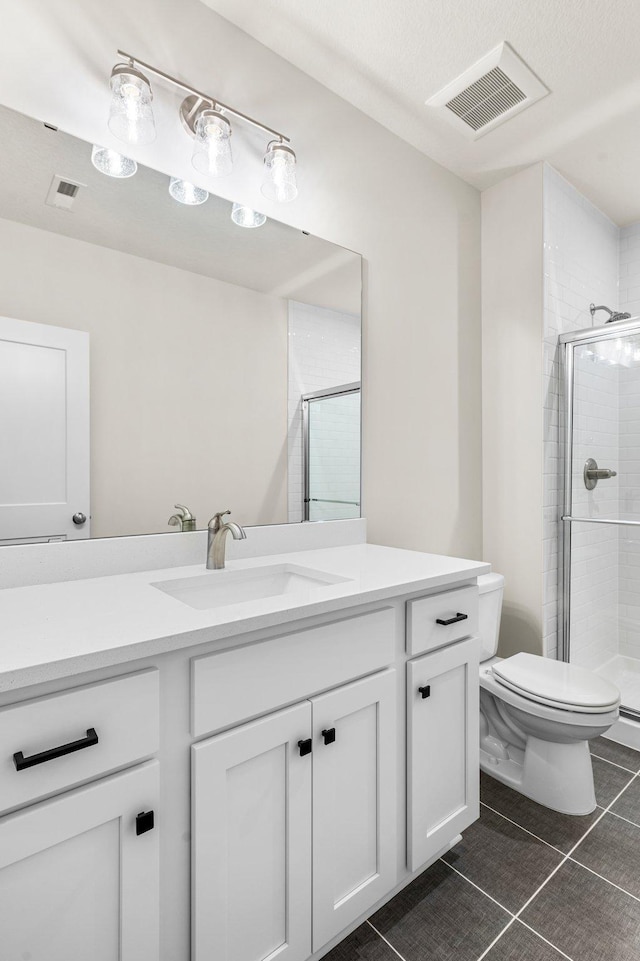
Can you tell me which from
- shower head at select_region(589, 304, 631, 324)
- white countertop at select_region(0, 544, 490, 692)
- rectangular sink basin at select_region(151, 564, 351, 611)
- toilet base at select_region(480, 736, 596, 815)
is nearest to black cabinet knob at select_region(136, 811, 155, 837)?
white countertop at select_region(0, 544, 490, 692)

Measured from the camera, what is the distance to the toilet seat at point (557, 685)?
1.61m

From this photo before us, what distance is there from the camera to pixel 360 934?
1238 millimetres

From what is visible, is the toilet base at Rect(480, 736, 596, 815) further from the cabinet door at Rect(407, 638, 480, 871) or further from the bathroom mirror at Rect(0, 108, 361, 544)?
the bathroom mirror at Rect(0, 108, 361, 544)

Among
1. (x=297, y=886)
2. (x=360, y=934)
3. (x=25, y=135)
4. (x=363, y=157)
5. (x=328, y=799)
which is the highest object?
(x=363, y=157)

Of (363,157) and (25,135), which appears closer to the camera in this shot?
(25,135)

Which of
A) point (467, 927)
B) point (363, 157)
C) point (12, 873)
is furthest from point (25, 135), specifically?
point (467, 927)

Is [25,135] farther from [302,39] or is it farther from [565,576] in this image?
[565,576]

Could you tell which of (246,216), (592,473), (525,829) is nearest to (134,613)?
(246,216)

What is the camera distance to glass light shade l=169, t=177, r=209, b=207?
1421 mm

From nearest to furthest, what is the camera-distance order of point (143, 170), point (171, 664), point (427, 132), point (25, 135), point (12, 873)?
point (12, 873)
point (171, 664)
point (25, 135)
point (143, 170)
point (427, 132)

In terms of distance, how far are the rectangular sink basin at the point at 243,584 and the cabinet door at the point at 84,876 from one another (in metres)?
0.48

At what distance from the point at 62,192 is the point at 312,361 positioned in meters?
0.86

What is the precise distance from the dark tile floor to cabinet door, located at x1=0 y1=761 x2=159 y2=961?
0.67m

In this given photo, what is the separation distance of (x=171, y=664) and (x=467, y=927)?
110cm
